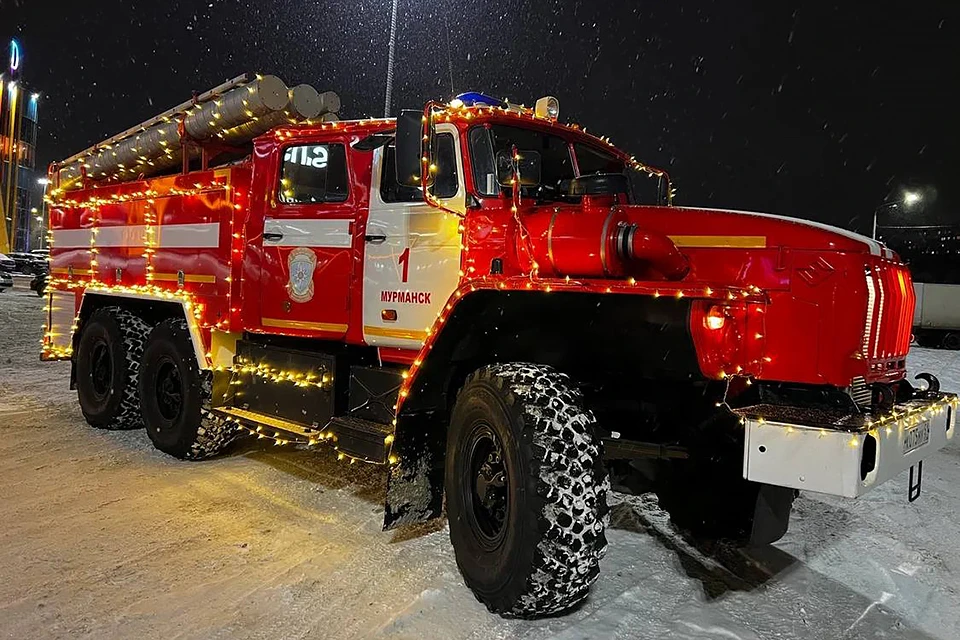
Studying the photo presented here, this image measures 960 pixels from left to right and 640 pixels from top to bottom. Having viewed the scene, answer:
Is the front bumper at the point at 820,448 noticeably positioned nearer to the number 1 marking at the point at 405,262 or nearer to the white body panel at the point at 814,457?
the white body panel at the point at 814,457

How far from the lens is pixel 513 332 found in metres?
3.93

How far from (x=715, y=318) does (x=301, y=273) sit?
2.94 meters

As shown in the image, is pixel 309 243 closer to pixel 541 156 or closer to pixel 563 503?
pixel 541 156

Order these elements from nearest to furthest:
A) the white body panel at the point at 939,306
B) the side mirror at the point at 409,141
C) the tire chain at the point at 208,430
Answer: the side mirror at the point at 409,141 < the tire chain at the point at 208,430 < the white body panel at the point at 939,306

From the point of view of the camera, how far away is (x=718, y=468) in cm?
420

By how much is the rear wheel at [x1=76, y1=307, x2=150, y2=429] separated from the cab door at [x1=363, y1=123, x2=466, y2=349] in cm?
345

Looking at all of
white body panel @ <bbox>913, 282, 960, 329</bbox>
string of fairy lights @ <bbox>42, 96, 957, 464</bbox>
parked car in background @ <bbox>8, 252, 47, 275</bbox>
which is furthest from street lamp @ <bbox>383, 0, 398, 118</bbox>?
parked car in background @ <bbox>8, 252, 47, 275</bbox>

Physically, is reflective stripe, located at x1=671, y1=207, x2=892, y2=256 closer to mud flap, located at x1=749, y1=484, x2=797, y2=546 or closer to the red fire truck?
the red fire truck

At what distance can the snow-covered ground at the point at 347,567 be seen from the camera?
331cm

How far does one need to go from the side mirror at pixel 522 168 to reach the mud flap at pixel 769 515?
6.76 feet

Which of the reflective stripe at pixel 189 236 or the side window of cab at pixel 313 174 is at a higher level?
the side window of cab at pixel 313 174

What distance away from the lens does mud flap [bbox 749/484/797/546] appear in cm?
369

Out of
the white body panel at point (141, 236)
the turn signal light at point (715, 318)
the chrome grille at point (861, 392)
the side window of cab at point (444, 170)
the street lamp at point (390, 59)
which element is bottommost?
the chrome grille at point (861, 392)

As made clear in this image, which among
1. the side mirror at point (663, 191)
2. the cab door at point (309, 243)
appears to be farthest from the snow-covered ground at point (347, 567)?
the side mirror at point (663, 191)
